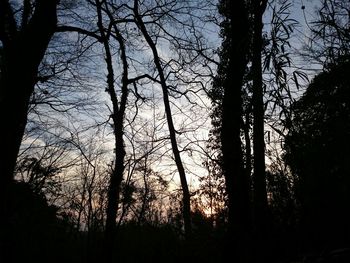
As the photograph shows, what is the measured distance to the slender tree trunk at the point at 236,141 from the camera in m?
3.93

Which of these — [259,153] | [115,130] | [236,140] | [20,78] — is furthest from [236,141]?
[115,130]

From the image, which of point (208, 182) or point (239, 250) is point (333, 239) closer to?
point (239, 250)

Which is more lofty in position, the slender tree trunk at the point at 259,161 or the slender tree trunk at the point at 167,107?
the slender tree trunk at the point at 167,107

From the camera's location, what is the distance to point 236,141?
14.0 ft

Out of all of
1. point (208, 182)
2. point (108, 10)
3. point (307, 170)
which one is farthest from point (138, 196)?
point (307, 170)

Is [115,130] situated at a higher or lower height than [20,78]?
higher

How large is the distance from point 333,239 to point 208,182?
895cm

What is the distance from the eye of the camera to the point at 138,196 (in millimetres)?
18578

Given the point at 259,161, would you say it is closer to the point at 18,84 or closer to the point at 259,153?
the point at 259,153

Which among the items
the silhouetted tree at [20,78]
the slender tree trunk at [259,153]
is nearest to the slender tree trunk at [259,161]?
the slender tree trunk at [259,153]

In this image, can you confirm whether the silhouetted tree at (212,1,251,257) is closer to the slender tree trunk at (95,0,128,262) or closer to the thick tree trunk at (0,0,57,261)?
the thick tree trunk at (0,0,57,261)

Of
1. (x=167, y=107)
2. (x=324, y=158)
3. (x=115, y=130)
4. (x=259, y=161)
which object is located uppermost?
(x=167, y=107)

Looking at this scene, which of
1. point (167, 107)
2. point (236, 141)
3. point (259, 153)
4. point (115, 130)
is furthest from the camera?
point (167, 107)

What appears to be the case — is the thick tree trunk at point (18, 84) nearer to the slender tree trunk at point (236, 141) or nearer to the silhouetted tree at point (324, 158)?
the slender tree trunk at point (236, 141)
